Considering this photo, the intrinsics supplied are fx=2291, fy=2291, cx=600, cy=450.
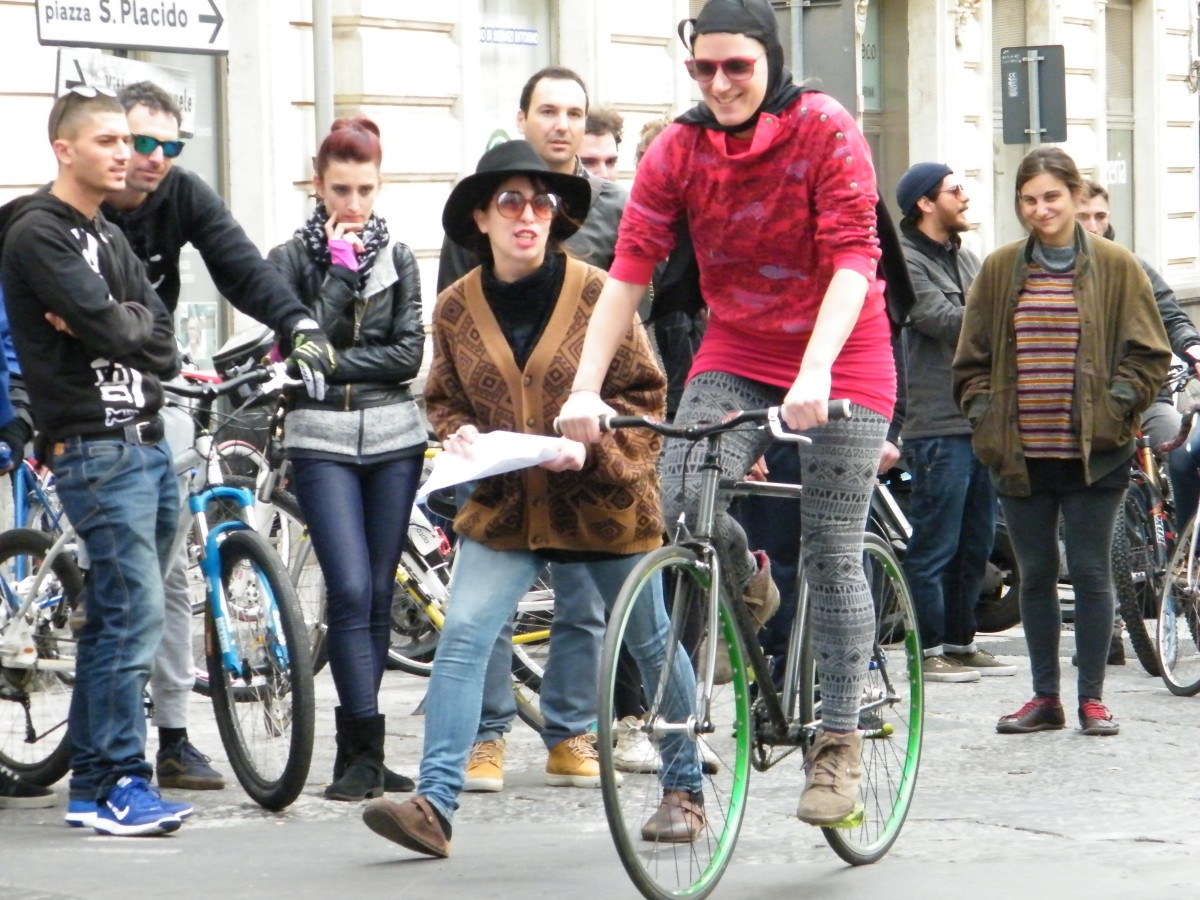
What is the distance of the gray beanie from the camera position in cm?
858

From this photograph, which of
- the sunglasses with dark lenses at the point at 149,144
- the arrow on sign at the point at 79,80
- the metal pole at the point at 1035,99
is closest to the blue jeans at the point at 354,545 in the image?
the sunglasses with dark lenses at the point at 149,144

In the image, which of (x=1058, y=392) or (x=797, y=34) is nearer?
(x=1058, y=392)

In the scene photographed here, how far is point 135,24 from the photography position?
732 cm

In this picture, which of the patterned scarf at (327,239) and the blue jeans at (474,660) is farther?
the patterned scarf at (327,239)

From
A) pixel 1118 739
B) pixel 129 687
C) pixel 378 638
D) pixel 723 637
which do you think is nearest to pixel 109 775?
pixel 129 687

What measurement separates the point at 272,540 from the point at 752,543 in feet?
5.31

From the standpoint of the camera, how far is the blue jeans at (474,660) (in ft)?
16.4

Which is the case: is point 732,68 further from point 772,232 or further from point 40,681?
point 40,681

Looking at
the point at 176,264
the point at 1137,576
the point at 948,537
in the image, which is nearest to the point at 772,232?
the point at 176,264

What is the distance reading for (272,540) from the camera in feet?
25.2

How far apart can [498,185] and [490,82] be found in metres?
8.02

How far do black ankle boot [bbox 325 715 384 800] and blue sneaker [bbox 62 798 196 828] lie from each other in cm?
46

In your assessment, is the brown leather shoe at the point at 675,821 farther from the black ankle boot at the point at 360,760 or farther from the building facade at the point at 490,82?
the building facade at the point at 490,82

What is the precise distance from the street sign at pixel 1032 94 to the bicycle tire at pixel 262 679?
8.77 m
